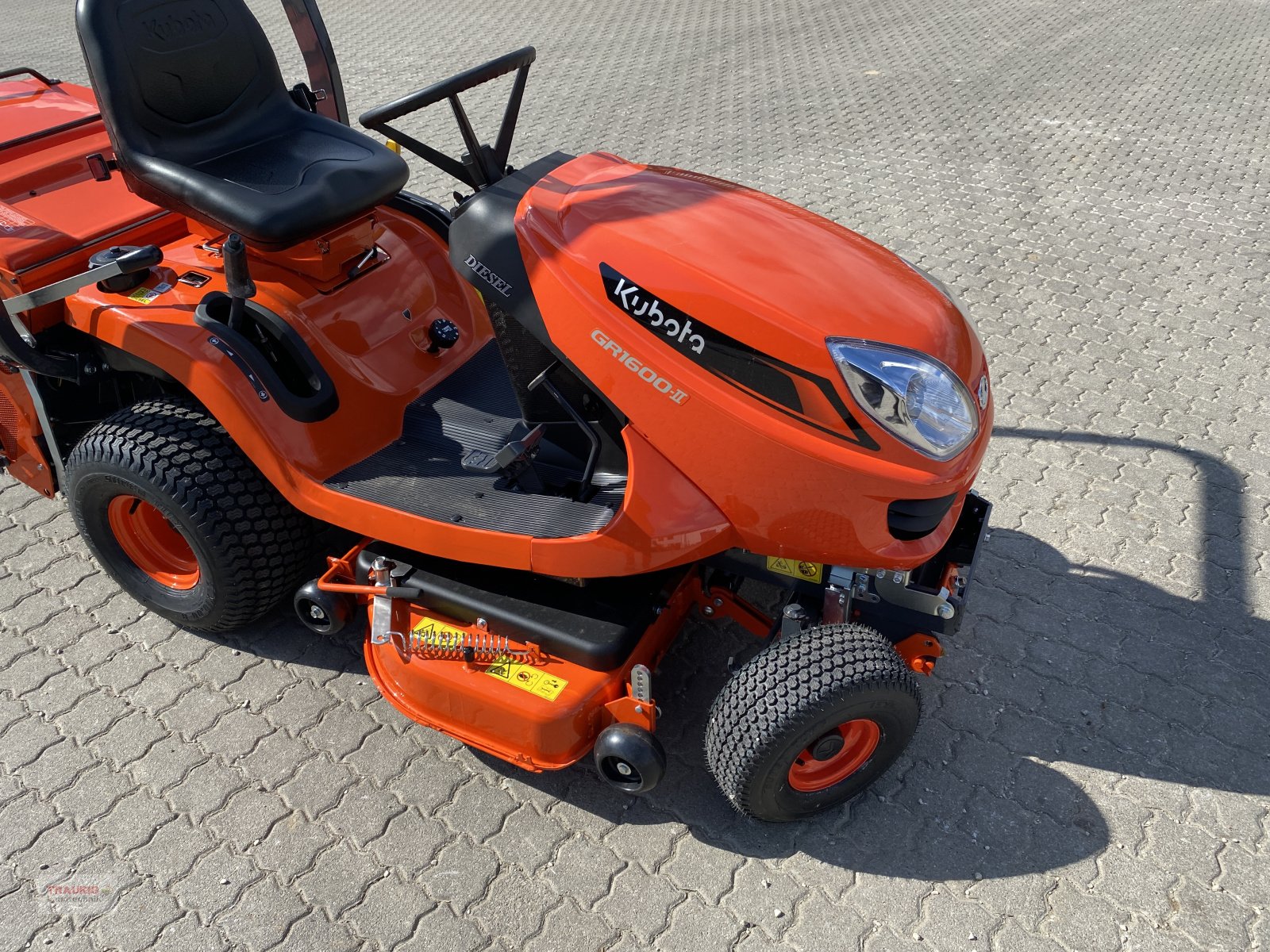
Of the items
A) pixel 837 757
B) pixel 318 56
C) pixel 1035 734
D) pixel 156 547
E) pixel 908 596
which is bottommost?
pixel 1035 734

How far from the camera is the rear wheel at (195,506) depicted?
Result: 2658 millimetres

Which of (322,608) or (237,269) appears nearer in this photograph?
(237,269)

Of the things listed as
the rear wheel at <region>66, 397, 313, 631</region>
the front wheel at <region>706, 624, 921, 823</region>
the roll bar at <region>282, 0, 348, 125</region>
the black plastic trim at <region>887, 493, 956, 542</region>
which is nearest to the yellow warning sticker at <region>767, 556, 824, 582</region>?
the front wheel at <region>706, 624, 921, 823</region>

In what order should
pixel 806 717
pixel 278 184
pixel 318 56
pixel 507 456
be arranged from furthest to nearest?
1. pixel 318 56
2. pixel 278 184
3. pixel 507 456
4. pixel 806 717

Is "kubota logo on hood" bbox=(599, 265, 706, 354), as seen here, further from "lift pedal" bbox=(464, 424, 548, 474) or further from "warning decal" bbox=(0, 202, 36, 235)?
"warning decal" bbox=(0, 202, 36, 235)

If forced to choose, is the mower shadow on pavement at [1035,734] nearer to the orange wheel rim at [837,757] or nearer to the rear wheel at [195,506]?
the orange wheel rim at [837,757]

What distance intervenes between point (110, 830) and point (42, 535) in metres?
1.31

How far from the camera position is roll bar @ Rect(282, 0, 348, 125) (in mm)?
3221

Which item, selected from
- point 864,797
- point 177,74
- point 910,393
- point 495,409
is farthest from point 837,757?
point 177,74

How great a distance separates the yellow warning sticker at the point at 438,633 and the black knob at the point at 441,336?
859 mm

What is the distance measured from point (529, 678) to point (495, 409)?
2.75 ft

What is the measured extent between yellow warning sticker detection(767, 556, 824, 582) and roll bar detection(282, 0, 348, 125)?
2.14 meters

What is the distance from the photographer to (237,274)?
2.54m

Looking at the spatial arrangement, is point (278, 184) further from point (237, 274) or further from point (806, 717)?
point (806, 717)
